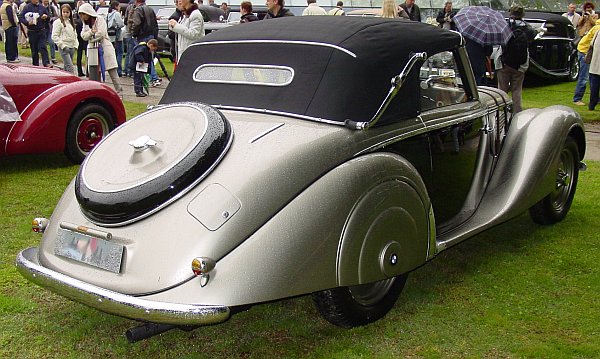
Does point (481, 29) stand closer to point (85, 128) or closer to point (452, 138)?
point (452, 138)

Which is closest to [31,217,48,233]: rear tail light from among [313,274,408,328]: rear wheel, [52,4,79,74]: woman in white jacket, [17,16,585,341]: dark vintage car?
[17,16,585,341]: dark vintage car

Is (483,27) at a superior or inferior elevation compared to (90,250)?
superior

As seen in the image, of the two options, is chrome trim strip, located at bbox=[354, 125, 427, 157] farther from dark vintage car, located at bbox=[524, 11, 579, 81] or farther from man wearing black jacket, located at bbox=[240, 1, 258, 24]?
dark vintage car, located at bbox=[524, 11, 579, 81]

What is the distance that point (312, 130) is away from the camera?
3.70 meters

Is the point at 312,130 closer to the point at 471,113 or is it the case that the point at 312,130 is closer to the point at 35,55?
the point at 471,113

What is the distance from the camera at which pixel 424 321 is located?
157 inches

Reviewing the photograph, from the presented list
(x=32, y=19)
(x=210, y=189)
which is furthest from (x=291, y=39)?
(x=32, y=19)

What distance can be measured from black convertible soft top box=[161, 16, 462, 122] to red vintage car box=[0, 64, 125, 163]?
120 inches

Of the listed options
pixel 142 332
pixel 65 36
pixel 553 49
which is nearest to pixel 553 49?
pixel 553 49

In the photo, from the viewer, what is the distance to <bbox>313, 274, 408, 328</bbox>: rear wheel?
11.9 ft

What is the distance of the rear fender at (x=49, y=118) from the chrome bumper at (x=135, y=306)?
399 centimetres

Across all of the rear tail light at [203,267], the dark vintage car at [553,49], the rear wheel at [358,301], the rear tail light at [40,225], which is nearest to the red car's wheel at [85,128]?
the rear tail light at [40,225]

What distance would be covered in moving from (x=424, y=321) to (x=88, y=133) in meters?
5.05

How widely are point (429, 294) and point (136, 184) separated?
78.0 inches
